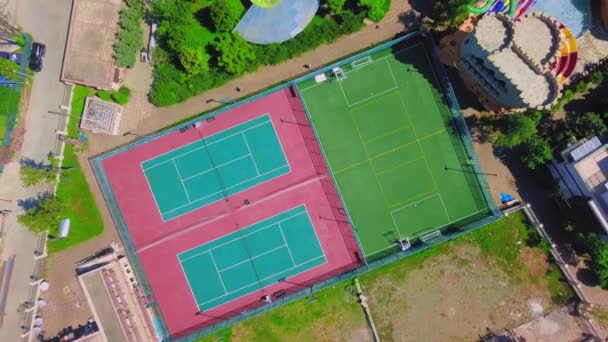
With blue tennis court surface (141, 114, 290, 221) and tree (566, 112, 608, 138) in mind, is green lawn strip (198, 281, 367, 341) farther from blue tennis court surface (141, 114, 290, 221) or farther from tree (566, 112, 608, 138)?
tree (566, 112, 608, 138)

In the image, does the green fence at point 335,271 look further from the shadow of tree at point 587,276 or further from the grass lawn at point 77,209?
the shadow of tree at point 587,276

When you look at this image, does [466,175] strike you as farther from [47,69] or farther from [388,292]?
[47,69]

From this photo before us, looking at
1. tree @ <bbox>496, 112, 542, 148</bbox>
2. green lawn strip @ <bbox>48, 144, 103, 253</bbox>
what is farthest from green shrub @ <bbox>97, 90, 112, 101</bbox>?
tree @ <bbox>496, 112, 542, 148</bbox>

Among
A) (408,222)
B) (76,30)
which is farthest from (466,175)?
(76,30)

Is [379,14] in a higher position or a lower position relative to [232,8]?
lower

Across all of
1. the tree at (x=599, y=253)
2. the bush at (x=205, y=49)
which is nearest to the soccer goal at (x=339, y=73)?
the bush at (x=205, y=49)

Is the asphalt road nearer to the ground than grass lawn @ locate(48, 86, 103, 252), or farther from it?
farther from it
